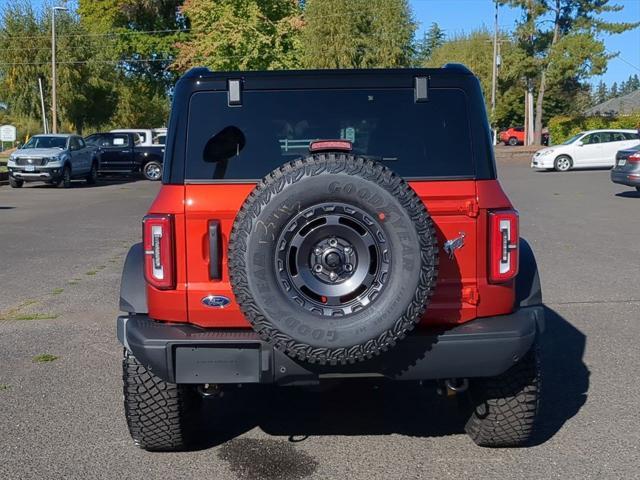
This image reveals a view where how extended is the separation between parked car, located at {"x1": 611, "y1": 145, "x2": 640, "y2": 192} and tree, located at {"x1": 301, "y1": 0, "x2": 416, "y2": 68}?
2450 cm

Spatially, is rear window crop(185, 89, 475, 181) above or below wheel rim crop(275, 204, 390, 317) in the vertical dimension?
above

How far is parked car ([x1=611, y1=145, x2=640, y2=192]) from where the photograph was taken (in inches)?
787

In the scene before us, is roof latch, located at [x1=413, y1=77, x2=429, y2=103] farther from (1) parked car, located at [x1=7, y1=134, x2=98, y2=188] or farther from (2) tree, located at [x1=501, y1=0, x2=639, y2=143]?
(2) tree, located at [x1=501, y1=0, x2=639, y2=143]

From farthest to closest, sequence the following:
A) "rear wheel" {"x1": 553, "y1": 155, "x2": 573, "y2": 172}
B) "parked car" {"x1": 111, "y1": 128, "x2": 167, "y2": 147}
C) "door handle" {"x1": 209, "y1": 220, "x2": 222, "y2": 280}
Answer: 1. "parked car" {"x1": 111, "y1": 128, "x2": 167, "y2": 147}
2. "rear wheel" {"x1": 553, "y1": 155, "x2": 573, "y2": 172}
3. "door handle" {"x1": 209, "y1": 220, "x2": 222, "y2": 280}

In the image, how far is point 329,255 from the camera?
12.4 feet

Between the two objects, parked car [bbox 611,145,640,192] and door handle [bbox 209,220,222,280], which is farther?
parked car [bbox 611,145,640,192]

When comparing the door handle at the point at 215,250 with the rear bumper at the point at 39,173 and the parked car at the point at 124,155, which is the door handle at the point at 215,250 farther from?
the parked car at the point at 124,155

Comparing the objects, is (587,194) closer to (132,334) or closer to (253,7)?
(132,334)

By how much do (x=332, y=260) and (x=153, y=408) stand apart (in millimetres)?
1343

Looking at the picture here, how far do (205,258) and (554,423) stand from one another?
2389 mm

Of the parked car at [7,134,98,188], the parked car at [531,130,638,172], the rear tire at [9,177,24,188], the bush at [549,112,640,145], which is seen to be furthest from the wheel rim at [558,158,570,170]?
the rear tire at [9,177,24,188]

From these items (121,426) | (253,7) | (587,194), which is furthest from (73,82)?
(121,426)

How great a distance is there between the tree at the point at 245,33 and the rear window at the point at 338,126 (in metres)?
36.0

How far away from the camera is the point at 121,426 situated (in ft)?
16.3
